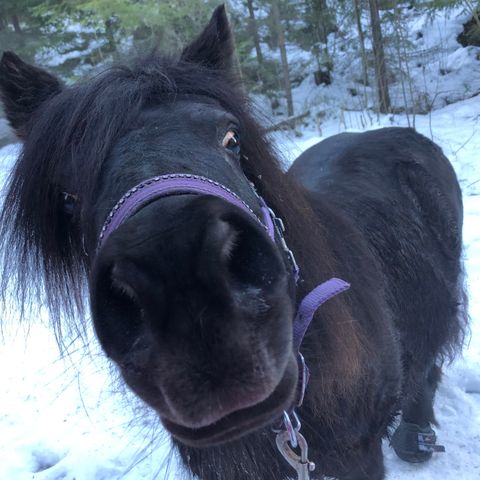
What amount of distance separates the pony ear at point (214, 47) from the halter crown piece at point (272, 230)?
0.67 m

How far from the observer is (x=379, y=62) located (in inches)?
379

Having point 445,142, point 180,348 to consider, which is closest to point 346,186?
point 180,348

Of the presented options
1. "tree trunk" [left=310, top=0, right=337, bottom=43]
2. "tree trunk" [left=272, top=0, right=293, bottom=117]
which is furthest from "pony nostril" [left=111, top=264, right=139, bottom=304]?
"tree trunk" [left=310, top=0, right=337, bottom=43]

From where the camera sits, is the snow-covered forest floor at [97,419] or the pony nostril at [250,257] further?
the snow-covered forest floor at [97,419]

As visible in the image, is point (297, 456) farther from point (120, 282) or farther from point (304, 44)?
point (304, 44)

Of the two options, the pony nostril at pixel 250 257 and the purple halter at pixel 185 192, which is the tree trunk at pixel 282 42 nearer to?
the purple halter at pixel 185 192

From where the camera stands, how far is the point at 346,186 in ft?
8.48

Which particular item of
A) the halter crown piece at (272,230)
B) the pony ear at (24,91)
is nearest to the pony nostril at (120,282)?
the halter crown piece at (272,230)

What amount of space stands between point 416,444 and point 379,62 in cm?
850

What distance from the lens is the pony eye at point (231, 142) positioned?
1.44 metres

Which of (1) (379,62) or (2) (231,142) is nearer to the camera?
(2) (231,142)

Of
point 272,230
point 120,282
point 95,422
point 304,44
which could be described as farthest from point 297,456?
point 304,44

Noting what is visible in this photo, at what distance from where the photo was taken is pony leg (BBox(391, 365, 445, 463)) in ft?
8.72

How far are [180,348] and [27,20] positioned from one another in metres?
15.7
